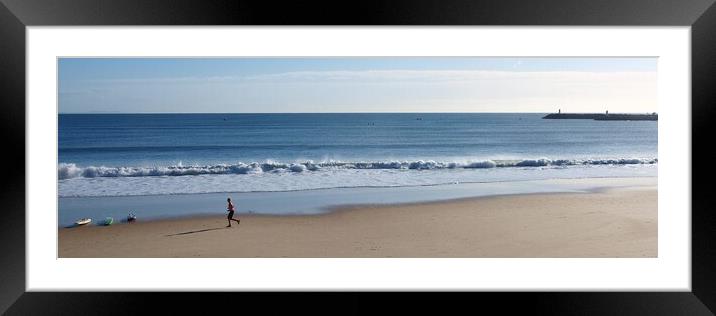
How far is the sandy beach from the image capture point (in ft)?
17.4

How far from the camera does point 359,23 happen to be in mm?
2273

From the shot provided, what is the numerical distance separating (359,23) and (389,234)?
3459mm

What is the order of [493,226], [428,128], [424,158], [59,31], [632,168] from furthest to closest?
[428,128]
[424,158]
[632,168]
[493,226]
[59,31]

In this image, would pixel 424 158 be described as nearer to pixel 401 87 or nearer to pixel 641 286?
pixel 401 87

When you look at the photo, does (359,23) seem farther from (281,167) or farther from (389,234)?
(281,167)

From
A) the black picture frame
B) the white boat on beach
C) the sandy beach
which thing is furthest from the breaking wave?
the black picture frame

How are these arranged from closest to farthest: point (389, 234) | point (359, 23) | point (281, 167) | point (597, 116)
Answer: point (359, 23), point (389, 234), point (281, 167), point (597, 116)

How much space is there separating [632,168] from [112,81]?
14.3 m

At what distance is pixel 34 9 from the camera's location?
227cm

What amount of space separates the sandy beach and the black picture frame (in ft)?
8.33

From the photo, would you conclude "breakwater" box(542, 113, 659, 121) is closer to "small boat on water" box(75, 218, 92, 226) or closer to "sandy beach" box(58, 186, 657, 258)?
"sandy beach" box(58, 186, 657, 258)

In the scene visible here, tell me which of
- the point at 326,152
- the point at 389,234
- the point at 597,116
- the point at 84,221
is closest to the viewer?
the point at 389,234

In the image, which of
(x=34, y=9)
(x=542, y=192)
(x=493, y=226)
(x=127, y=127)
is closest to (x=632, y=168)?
(x=542, y=192)

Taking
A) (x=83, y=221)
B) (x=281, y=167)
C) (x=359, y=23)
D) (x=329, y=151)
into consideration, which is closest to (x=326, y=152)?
(x=329, y=151)
